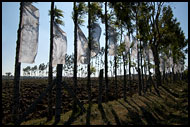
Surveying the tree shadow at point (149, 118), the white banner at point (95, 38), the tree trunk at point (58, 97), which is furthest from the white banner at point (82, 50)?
the tree shadow at point (149, 118)

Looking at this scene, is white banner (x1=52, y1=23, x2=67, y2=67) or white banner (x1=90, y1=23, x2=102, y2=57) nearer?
white banner (x1=52, y1=23, x2=67, y2=67)

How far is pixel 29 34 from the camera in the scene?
634 cm

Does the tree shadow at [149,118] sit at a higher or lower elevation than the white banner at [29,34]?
lower

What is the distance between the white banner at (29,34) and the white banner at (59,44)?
125 cm

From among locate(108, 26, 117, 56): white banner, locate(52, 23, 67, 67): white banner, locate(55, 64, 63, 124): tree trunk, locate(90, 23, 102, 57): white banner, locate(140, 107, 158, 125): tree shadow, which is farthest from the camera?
locate(108, 26, 117, 56): white banner

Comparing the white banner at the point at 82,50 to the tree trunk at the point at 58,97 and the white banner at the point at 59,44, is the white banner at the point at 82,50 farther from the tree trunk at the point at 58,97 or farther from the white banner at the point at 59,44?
the tree trunk at the point at 58,97

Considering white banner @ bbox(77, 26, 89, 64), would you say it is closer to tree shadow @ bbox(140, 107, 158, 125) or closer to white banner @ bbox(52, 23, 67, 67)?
A: white banner @ bbox(52, 23, 67, 67)

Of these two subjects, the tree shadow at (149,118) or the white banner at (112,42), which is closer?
the tree shadow at (149,118)

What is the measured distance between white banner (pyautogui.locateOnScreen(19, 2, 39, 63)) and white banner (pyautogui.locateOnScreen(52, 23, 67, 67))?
1.25 m

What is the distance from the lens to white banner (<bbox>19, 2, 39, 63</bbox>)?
6.07m

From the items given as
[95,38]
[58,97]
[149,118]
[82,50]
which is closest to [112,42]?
[95,38]

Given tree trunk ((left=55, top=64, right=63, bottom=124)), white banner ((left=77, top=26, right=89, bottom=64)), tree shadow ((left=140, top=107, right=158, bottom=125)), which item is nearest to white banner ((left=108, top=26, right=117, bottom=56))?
white banner ((left=77, top=26, right=89, bottom=64))

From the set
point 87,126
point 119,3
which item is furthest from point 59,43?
point 119,3

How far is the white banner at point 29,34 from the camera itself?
607 centimetres
